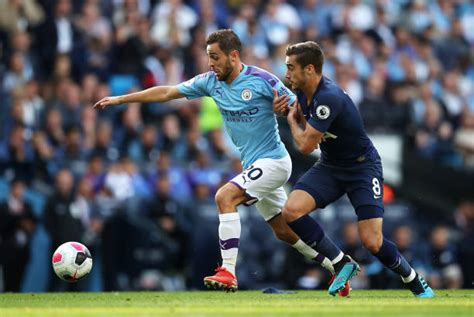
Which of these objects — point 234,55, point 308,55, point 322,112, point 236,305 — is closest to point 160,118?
point 234,55

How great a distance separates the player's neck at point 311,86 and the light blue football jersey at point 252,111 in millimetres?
462

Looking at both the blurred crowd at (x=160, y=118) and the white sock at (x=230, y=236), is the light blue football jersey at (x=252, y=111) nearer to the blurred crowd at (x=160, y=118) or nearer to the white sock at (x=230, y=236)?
the white sock at (x=230, y=236)

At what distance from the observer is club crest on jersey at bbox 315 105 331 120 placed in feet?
38.2

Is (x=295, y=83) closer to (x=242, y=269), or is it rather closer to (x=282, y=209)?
(x=282, y=209)

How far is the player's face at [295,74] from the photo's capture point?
468 inches

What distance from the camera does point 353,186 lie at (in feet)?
39.8

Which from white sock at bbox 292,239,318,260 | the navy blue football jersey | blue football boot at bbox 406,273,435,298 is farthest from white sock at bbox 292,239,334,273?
the navy blue football jersey

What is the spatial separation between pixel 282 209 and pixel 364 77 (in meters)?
9.67

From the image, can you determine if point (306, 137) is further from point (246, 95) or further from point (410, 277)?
point (410, 277)

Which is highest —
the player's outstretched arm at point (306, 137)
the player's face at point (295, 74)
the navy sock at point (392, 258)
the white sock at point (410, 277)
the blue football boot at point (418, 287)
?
the player's face at point (295, 74)

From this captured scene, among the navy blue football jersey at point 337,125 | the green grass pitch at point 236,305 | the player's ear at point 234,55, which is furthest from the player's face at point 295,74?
the green grass pitch at point 236,305

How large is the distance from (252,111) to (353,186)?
1240 mm

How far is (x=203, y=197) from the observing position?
1791 cm

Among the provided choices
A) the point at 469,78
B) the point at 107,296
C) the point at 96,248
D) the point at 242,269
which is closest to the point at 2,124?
the point at 96,248
